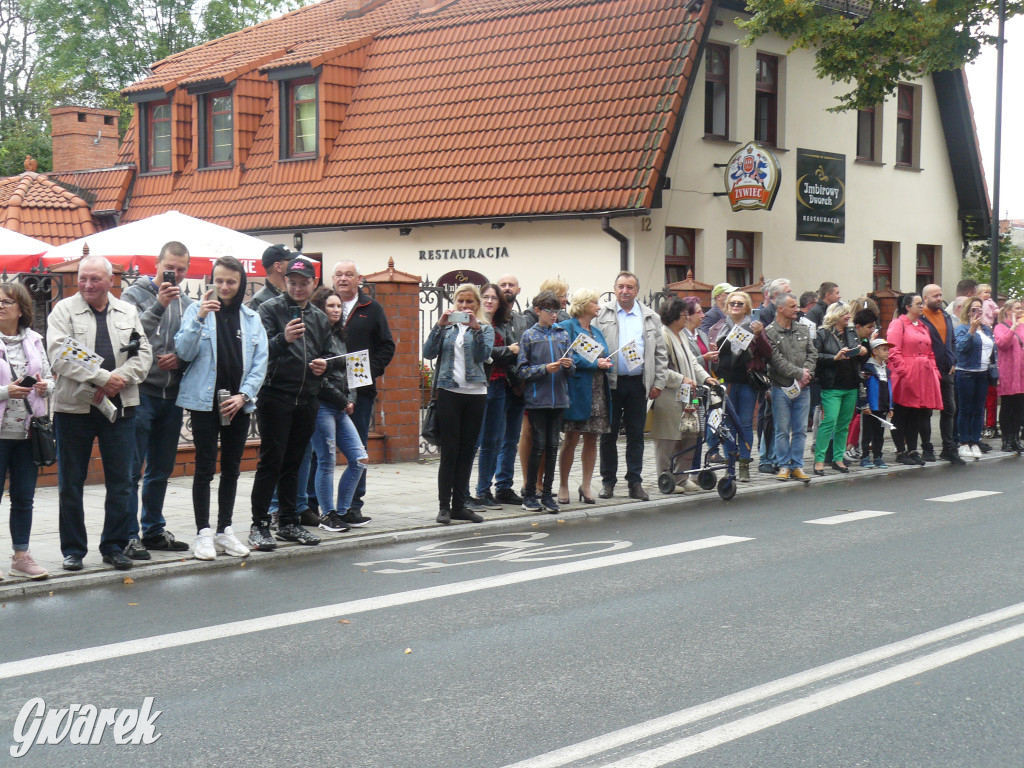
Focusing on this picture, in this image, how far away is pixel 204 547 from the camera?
850cm

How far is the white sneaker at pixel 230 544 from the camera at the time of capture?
28.5ft

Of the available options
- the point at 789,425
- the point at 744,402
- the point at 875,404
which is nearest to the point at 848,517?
the point at 744,402

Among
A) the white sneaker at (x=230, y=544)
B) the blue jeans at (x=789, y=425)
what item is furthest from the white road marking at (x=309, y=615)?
the blue jeans at (x=789, y=425)

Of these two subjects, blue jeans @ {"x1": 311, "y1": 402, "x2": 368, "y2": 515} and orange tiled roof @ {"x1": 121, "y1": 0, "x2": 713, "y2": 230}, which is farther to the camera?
orange tiled roof @ {"x1": 121, "y1": 0, "x2": 713, "y2": 230}

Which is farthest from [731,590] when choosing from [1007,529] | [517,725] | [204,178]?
[204,178]

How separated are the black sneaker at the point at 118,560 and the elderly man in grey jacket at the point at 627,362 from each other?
4787mm

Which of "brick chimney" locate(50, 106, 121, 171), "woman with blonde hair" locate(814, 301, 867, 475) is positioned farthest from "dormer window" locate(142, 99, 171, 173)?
"woman with blonde hair" locate(814, 301, 867, 475)

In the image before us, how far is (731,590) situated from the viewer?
758cm

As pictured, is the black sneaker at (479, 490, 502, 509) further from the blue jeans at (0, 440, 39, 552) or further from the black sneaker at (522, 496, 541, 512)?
the blue jeans at (0, 440, 39, 552)

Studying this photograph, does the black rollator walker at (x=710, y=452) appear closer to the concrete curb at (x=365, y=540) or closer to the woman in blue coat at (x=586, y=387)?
the concrete curb at (x=365, y=540)

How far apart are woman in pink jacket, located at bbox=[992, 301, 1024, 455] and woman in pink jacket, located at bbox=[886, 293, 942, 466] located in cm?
183

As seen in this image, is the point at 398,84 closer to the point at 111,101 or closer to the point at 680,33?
the point at 680,33

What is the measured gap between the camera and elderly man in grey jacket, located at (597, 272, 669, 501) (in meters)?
11.5

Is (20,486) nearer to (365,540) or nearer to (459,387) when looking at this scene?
(365,540)
